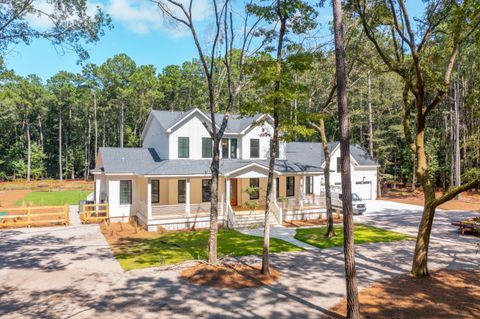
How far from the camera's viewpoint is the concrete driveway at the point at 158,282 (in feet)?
27.4

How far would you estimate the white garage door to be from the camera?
3105 centimetres

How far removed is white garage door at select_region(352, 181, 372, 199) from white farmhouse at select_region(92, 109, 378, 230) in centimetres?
789

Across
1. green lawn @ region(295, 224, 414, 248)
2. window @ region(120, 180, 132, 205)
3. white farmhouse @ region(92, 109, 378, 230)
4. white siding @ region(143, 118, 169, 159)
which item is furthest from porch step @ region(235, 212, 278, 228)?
window @ region(120, 180, 132, 205)

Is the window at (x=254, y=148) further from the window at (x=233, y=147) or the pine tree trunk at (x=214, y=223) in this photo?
the pine tree trunk at (x=214, y=223)

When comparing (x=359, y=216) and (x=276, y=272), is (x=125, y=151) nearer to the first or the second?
(x=276, y=272)

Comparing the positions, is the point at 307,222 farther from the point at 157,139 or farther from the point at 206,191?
the point at 157,139

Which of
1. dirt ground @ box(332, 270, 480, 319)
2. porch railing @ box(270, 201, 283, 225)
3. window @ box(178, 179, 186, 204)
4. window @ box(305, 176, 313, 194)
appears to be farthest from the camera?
window @ box(305, 176, 313, 194)

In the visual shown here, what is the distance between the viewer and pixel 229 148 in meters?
23.7

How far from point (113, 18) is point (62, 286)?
9575 mm

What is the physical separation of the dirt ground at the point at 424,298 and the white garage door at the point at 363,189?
20.2 m

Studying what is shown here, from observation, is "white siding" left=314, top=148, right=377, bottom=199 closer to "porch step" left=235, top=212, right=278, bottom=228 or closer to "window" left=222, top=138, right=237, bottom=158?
"window" left=222, top=138, right=237, bottom=158

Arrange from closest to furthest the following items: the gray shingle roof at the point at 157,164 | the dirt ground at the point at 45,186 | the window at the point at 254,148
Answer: the gray shingle roof at the point at 157,164 → the window at the point at 254,148 → the dirt ground at the point at 45,186

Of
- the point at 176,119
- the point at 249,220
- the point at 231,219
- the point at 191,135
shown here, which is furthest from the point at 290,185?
the point at 176,119

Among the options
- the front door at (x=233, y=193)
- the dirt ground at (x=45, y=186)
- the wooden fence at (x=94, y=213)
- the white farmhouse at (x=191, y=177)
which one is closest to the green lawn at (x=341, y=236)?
the white farmhouse at (x=191, y=177)
